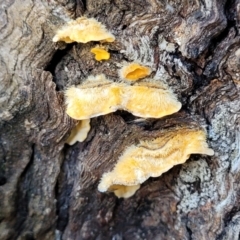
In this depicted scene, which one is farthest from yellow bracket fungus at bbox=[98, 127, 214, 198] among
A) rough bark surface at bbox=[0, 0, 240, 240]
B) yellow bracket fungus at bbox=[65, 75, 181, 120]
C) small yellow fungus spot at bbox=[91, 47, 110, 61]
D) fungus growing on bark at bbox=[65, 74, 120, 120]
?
small yellow fungus spot at bbox=[91, 47, 110, 61]

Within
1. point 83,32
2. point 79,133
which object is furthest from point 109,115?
point 83,32

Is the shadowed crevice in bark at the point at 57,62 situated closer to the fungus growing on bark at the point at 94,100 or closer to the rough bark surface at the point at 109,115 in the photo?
the rough bark surface at the point at 109,115

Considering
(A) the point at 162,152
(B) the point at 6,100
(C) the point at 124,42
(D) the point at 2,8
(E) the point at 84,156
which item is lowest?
(E) the point at 84,156

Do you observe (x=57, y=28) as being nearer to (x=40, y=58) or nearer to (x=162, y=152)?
(x=40, y=58)

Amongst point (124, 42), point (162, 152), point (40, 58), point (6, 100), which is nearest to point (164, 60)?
point (124, 42)

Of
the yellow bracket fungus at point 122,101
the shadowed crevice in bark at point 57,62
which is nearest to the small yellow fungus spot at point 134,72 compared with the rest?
the yellow bracket fungus at point 122,101

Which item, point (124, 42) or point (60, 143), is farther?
point (60, 143)
